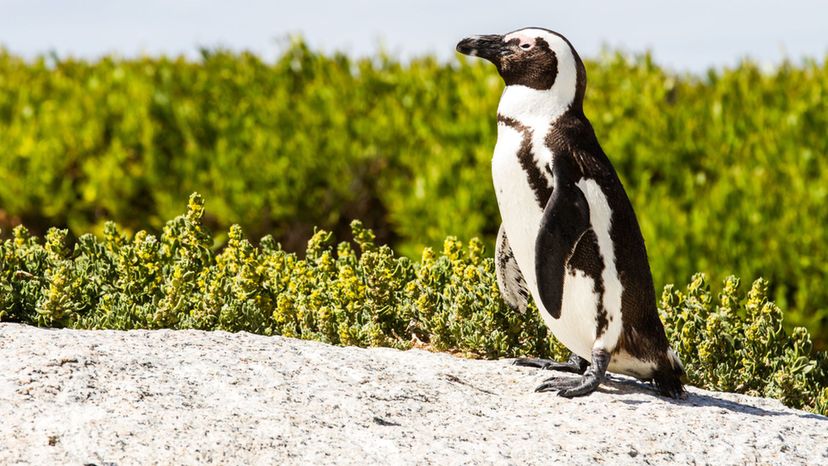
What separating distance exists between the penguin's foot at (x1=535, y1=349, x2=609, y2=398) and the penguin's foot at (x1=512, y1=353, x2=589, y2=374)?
0.32 m

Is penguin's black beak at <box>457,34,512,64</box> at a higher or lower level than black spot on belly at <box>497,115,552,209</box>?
higher

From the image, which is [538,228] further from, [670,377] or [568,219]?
[670,377]

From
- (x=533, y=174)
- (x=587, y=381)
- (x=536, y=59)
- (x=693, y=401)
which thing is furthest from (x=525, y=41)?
(x=693, y=401)

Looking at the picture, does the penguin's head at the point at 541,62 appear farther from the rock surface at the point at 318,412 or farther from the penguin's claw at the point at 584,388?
the rock surface at the point at 318,412

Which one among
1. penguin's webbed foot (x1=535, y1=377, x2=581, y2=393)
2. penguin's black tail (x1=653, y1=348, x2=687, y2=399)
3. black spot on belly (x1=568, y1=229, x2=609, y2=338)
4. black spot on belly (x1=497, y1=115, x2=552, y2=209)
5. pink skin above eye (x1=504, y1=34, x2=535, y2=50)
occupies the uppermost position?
pink skin above eye (x1=504, y1=34, x2=535, y2=50)

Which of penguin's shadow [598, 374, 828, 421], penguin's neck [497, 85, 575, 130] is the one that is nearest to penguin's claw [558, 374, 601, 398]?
penguin's shadow [598, 374, 828, 421]

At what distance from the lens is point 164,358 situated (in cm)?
443

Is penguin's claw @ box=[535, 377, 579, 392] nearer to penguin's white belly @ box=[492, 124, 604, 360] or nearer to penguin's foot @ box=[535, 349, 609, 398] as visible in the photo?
penguin's foot @ box=[535, 349, 609, 398]

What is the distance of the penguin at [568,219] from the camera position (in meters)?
4.44

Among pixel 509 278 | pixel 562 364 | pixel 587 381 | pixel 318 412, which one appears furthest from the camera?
pixel 509 278

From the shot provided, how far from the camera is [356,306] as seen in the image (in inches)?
220

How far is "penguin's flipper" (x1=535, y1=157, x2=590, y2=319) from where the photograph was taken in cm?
437

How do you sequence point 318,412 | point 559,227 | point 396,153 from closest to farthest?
1. point 318,412
2. point 559,227
3. point 396,153

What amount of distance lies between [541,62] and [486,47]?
10.3 inches
